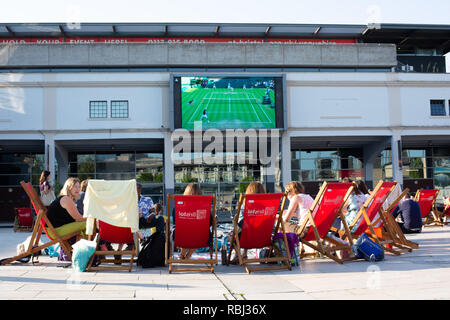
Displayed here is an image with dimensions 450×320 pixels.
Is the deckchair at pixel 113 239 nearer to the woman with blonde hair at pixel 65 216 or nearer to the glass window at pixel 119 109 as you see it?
the woman with blonde hair at pixel 65 216

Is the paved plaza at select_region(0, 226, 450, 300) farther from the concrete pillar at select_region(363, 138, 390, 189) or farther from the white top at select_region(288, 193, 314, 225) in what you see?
the concrete pillar at select_region(363, 138, 390, 189)

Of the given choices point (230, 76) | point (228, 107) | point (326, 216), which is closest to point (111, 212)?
point (326, 216)

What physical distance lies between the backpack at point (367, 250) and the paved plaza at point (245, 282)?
143 mm

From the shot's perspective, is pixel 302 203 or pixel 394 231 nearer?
pixel 302 203

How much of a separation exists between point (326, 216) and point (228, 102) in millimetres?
14875

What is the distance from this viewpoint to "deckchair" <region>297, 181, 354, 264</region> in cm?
602

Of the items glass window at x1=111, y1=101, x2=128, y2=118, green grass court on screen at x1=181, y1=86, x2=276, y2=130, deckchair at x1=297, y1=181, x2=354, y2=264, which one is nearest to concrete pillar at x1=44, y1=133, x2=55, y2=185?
glass window at x1=111, y1=101, x2=128, y2=118

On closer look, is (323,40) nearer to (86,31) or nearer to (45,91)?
(86,31)

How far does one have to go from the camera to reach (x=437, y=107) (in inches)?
880

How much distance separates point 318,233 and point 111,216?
9.60 feet

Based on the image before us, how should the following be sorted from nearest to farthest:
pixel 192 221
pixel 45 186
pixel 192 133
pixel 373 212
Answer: pixel 192 221 → pixel 373 212 → pixel 45 186 → pixel 192 133

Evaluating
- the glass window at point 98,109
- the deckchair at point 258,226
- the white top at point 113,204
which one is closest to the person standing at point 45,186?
the white top at point 113,204

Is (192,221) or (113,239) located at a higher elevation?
(192,221)

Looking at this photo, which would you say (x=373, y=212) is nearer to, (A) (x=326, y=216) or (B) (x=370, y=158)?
(A) (x=326, y=216)
